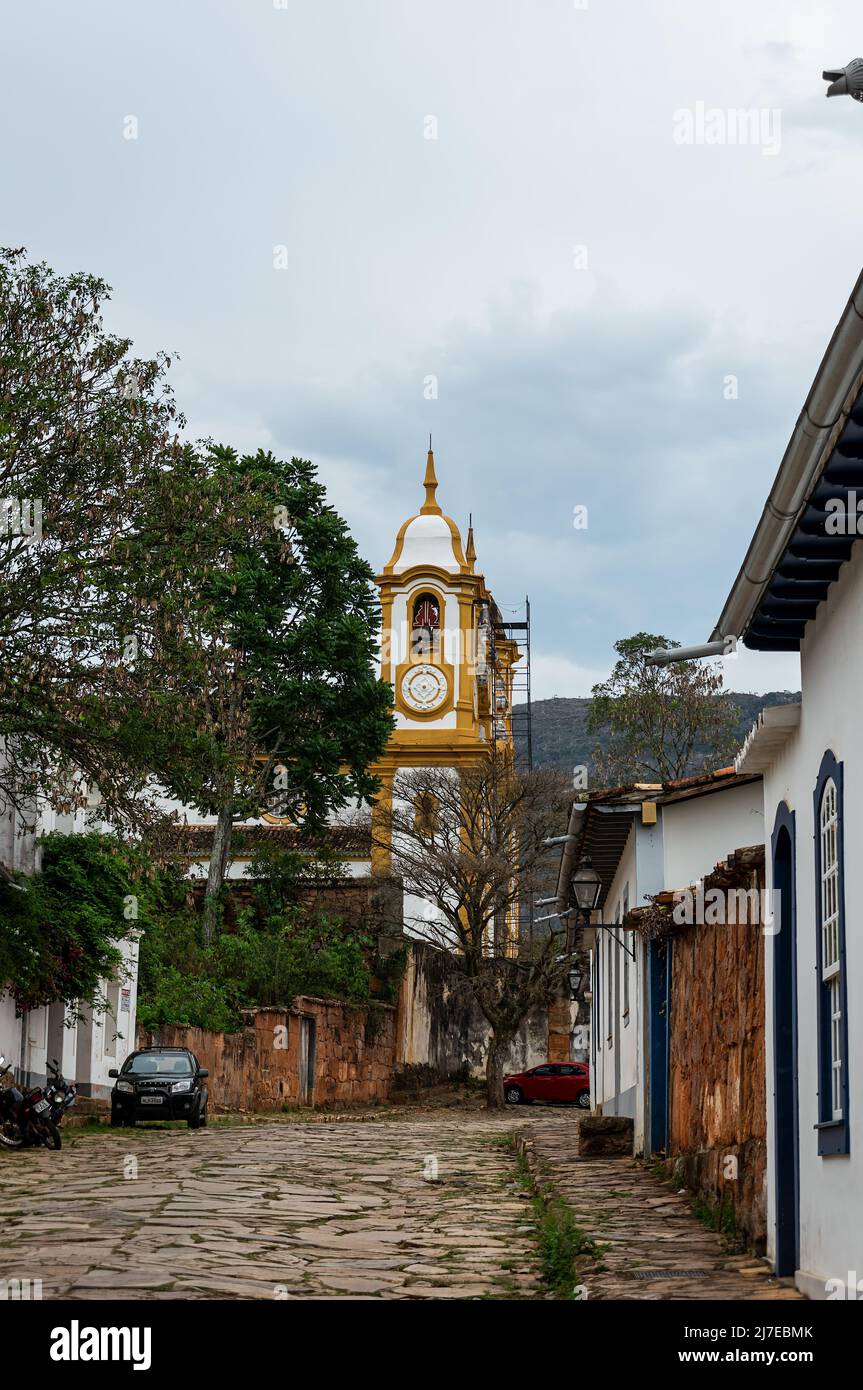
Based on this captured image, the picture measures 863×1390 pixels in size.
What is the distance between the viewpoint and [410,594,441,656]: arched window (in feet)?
186

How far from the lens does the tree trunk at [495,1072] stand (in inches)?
1575

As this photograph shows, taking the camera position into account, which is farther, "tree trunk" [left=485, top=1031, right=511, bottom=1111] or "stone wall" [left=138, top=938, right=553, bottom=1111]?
"tree trunk" [left=485, top=1031, right=511, bottom=1111]

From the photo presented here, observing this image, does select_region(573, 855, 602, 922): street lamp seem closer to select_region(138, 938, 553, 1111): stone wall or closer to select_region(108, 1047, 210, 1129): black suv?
select_region(108, 1047, 210, 1129): black suv

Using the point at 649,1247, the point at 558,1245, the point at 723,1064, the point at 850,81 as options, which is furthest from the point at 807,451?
the point at 723,1064

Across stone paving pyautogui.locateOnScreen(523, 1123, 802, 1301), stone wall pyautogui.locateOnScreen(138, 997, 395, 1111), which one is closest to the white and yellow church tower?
stone wall pyautogui.locateOnScreen(138, 997, 395, 1111)

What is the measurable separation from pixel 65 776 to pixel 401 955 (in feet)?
81.3

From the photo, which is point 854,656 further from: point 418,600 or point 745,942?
point 418,600

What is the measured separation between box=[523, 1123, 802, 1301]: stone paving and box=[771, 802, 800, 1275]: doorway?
0.23 metres

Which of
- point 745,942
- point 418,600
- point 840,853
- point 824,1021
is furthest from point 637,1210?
point 418,600

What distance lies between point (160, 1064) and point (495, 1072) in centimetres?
1587

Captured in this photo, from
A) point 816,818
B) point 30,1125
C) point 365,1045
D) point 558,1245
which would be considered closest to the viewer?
point 816,818

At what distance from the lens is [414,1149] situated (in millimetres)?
22344

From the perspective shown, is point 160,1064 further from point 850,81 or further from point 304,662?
point 850,81

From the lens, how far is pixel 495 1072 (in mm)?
40531
